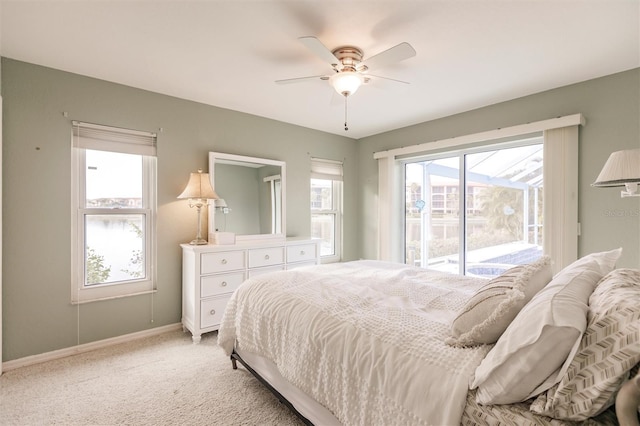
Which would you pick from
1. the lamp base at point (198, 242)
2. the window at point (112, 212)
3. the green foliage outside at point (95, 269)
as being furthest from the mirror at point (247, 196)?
the green foliage outside at point (95, 269)

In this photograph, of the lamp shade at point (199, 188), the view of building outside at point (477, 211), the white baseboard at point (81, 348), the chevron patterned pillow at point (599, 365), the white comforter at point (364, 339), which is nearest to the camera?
the chevron patterned pillow at point (599, 365)

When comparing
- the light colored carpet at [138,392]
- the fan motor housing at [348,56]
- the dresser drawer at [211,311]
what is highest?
the fan motor housing at [348,56]

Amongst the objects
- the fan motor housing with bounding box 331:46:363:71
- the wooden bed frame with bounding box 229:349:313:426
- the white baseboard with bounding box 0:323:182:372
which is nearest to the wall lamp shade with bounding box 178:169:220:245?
the white baseboard with bounding box 0:323:182:372

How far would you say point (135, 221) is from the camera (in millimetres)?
3045

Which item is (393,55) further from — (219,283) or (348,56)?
(219,283)

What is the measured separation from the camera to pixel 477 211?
3732 millimetres

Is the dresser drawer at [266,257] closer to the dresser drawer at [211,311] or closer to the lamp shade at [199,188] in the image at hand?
the dresser drawer at [211,311]

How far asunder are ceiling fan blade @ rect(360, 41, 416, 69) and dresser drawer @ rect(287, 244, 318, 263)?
7.63 ft

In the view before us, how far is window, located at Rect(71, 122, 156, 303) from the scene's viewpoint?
2729 mm

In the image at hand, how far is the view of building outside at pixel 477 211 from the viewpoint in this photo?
3.31 m

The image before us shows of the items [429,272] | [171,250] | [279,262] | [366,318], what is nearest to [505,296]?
[366,318]

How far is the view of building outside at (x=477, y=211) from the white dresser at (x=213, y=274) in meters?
2.30

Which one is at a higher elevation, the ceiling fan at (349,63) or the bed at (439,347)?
the ceiling fan at (349,63)

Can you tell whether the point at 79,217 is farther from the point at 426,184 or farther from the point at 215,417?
the point at 426,184
